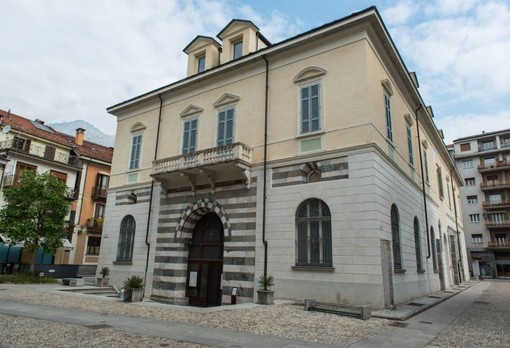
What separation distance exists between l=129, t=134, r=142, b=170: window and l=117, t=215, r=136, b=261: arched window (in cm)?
318

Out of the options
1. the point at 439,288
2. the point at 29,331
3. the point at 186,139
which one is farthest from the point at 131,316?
the point at 439,288

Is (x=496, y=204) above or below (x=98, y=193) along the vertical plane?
above

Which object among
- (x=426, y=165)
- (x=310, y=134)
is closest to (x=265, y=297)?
(x=310, y=134)

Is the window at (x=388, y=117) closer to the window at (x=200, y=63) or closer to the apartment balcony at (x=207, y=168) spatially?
the apartment balcony at (x=207, y=168)

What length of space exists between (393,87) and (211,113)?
9.54 meters

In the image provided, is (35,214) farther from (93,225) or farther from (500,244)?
(500,244)

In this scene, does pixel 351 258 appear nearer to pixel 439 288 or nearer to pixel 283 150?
pixel 283 150

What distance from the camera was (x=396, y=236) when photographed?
16031 mm

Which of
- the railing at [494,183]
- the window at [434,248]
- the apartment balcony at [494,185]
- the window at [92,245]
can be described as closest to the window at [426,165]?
the window at [434,248]

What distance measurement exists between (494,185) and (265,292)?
5267cm

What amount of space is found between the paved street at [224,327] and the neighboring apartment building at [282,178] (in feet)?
7.84

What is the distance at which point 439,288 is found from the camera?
896 inches

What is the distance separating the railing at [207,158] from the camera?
1639 centimetres

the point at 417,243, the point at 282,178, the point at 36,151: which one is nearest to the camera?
the point at 282,178
